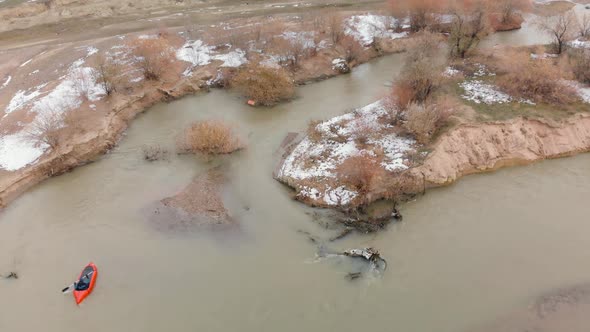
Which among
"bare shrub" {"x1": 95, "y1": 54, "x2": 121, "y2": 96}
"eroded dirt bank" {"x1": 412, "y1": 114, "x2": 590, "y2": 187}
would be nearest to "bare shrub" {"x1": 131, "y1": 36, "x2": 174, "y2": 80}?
"bare shrub" {"x1": 95, "y1": 54, "x2": 121, "y2": 96}

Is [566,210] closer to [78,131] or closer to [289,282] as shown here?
[289,282]

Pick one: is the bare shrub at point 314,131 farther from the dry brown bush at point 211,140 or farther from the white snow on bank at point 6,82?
the white snow on bank at point 6,82

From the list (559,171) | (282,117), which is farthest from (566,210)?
(282,117)

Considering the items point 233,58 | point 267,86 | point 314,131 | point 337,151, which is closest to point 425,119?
point 337,151

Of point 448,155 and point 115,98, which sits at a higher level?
point 115,98

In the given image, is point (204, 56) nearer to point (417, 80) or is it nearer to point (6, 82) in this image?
point (6, 82)

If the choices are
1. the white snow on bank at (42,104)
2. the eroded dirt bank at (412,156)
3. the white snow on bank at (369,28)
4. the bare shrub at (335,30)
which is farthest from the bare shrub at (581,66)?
the white snow on bank at (42,104)
